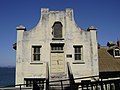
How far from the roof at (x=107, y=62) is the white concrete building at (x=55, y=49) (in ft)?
7.10

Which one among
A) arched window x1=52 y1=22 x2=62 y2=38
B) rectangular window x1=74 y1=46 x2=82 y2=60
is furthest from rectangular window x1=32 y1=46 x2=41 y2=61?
rectangular window x1=74 y1=46 x2=82 y2=60

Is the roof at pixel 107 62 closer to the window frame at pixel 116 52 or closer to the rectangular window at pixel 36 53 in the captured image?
the window frame at pixel 116 52

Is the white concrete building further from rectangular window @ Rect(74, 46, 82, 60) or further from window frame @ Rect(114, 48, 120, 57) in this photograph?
window frame @ Rect(114, 48, 120, 57)

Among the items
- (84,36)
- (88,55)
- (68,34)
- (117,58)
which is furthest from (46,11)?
(117,58)

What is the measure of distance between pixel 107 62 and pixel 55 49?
698cm

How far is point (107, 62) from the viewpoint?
26.3 metres

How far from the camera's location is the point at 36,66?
2258cm

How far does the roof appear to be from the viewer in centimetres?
2477

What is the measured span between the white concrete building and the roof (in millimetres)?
2163

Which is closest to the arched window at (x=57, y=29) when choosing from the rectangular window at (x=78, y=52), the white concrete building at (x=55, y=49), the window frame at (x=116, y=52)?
the white concrete building at (x=55, y=49)

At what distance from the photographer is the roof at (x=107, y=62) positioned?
24773 millimetres

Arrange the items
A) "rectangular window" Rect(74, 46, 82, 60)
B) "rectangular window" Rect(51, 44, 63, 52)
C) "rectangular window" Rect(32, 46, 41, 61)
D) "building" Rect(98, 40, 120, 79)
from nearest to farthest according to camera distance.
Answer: "rectangular window" Rect(32, 46, 41, 61) < "rectangular window" Rect(51, 44, 63, 52) < "rectangular window" Rect(74, 46, 82, 60) < "building" Rect(98, 40, 120, 79)

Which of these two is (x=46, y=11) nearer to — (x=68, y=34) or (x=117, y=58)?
(x=68, y=34)

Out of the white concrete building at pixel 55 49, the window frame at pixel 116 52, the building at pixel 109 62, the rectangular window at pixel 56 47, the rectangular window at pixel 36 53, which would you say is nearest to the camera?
the white concrete building at pixel 55 49
